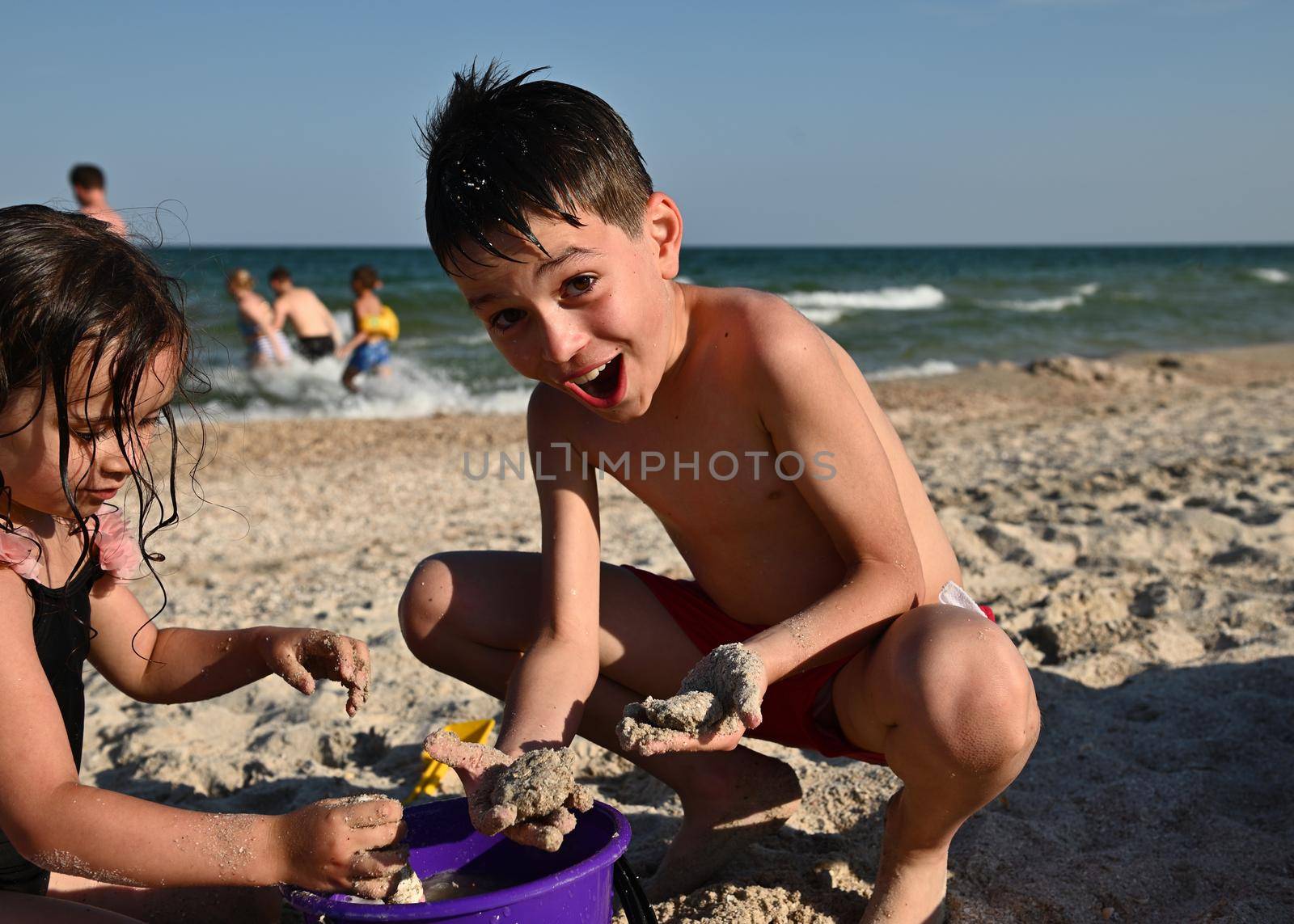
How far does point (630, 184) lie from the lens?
1839 mm

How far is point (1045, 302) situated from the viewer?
19.2 meters

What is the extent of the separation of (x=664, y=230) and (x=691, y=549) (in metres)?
0.60

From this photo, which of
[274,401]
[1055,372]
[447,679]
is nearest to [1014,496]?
[447,679]

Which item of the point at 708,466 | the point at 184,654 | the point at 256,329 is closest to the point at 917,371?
the point at 256,329

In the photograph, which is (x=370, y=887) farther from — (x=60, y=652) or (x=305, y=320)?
(x=305, y=320)

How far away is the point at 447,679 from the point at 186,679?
1090mm

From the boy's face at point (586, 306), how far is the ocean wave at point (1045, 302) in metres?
17.1

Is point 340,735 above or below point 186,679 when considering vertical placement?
below

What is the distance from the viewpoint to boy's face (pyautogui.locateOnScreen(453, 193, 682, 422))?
169 cm

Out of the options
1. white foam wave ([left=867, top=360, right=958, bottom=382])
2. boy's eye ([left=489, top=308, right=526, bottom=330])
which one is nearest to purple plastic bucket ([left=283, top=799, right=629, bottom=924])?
boy's eye ([left=489, top=308, right=526, bottom=330])

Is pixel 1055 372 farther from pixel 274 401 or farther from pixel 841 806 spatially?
pixel 841 806

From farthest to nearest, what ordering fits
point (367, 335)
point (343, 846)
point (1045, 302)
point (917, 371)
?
point (1045, 302)
point (917, 371)
point (367, 335)
point (343, 846)

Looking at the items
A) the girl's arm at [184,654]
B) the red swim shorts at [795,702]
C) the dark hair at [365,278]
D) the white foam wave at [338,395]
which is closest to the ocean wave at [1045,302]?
the white foam wave at [338,395]

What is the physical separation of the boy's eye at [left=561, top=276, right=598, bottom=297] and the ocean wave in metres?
17.2
